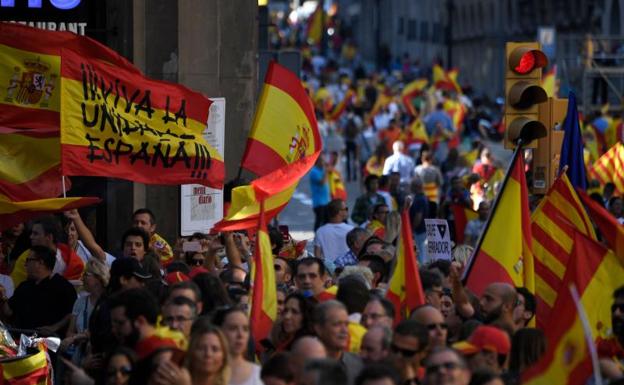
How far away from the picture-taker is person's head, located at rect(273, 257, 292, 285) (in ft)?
44.9

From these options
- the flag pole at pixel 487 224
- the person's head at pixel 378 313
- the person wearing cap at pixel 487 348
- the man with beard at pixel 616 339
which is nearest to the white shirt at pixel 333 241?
the flag pole at pixel 487 224

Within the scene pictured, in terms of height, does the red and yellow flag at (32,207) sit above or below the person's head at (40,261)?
above

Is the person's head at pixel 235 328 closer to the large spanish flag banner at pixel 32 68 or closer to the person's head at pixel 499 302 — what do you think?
the person's head at pixel 499 302

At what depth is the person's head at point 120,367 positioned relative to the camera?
10094 mm

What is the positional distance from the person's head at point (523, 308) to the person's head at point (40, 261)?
128 inches

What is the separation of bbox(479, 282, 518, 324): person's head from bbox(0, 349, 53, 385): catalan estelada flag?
274cm

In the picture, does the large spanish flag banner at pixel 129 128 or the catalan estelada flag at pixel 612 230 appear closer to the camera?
the catalan estelada flag at pixel 612 230

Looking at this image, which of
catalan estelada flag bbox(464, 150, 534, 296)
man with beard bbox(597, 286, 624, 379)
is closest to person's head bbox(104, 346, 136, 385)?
man with beard bbox(597, 286, 624, 379)

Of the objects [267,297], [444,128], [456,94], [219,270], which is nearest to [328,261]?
[219,270]

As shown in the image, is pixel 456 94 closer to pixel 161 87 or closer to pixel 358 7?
pixel 161 87

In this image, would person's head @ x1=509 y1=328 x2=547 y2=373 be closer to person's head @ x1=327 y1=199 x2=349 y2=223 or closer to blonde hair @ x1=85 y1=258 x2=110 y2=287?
blonde hair @ x1=85 y1=258 x2=110 y2=287

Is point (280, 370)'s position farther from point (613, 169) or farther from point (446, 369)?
point (613, 169)

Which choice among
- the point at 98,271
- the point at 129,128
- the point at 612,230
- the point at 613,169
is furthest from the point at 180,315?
the point at 613,169

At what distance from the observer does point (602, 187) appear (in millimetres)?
24359
